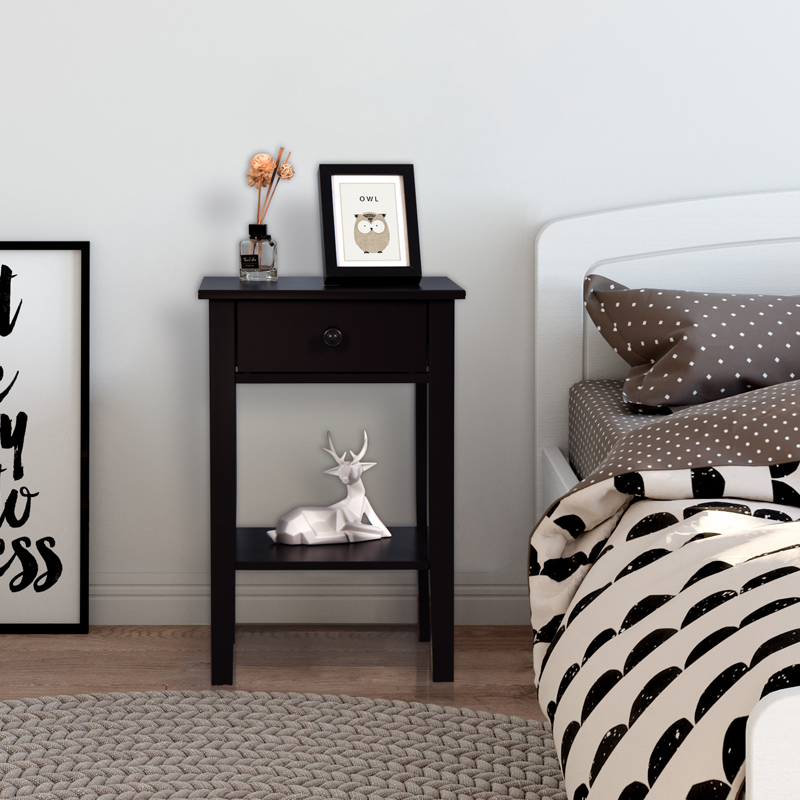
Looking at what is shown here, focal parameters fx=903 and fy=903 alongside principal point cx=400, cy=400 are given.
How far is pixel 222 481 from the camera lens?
163cm

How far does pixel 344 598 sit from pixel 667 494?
41.1 inches

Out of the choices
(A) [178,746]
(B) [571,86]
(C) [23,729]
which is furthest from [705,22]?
(C) [23,729]

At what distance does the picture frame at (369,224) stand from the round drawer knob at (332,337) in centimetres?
11

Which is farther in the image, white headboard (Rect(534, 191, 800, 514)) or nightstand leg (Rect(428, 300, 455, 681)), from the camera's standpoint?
white headboard (Rect(534, 191, 800, 514))

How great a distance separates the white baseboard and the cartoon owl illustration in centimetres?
75

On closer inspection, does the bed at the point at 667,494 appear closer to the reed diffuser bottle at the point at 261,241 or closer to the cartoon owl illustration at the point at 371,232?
the cartoon owl illustration at the point at 371,232

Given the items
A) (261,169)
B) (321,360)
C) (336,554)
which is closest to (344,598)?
(336,554)

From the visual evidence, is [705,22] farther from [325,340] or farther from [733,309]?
[325,340]

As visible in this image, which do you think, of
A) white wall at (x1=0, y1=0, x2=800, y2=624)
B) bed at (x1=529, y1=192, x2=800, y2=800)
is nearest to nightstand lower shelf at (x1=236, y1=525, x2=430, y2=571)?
white wall at (x1=0, y1=0, x2=800, y2=624)

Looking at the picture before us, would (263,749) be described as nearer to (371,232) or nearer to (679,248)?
(371,232)

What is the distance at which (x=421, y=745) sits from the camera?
1470 millimetres

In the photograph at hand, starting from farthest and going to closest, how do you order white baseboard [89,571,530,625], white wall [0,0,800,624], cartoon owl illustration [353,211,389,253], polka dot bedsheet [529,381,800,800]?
white baseboard [89,571,530,625]
white wall [0,0,800,624]
cartoon owl illustration [353,211,389,253]
polka dot bedsheet [529,381,800,800]

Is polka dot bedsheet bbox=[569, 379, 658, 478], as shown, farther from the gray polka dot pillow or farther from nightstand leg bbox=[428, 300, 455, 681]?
nightstand leg bbox=[428, 300, 455, 681]

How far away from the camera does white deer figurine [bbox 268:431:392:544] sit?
1771mm
